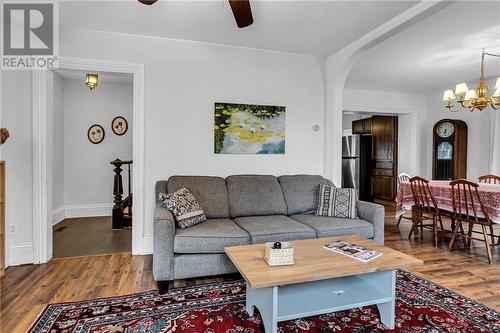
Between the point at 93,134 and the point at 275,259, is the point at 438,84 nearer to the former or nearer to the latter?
the point at 275,259

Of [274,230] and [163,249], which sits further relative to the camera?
[274,230]

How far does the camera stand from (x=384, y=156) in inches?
279

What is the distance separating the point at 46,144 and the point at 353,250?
3212 mm

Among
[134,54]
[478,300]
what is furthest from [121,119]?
[478,300]

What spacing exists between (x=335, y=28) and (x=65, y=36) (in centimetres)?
294

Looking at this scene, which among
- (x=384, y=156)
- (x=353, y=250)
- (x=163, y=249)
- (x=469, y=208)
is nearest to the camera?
(x=353, y=250)

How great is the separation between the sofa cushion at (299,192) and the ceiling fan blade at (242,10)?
1.90 meters

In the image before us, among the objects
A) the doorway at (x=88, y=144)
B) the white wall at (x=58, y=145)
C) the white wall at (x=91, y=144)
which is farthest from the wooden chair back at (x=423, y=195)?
the white wall at (x=58, y=145)

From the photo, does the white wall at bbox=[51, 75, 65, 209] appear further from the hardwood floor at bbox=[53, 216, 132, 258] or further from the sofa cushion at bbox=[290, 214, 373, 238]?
the sofa cushion at bbox=[290, 214, 373, 238]

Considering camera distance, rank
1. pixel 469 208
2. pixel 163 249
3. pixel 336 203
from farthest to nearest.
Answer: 1. pixel 469 208
2. pixel 336 203
3. pixel 163 249

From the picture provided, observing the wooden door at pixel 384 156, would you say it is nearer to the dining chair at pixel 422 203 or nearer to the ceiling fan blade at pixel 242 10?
the dining chair at pixel 422 203

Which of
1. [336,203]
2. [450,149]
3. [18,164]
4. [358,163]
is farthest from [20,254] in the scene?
[450,149]

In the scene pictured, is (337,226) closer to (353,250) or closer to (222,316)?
(353,250)

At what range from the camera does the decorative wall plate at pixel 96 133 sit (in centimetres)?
520
